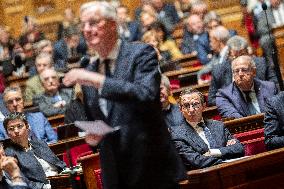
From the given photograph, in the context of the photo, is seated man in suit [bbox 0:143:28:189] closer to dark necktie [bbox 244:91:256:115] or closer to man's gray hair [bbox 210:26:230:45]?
dark necktie [bbox 244:91:256:115]

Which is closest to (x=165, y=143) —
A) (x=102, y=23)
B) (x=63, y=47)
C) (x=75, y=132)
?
(x=102, y=23)

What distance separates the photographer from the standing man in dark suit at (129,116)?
5.53 feet

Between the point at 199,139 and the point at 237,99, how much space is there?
0.97 metres

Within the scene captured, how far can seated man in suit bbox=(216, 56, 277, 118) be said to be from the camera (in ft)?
13.4

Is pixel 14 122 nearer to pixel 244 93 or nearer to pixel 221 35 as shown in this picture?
pixel 244 93

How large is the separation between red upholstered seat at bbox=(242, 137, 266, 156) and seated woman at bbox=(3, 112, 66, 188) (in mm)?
1099

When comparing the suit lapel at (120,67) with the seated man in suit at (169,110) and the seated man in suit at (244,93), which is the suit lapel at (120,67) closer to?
the seated man in suit at (169,110)

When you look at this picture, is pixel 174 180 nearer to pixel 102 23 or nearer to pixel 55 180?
pixel 102 23

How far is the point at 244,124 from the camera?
3650mm

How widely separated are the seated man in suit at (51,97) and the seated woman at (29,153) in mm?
1285

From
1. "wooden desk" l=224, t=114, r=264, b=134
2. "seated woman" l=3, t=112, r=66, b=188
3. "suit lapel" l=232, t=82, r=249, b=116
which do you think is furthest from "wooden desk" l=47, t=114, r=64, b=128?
"wooden desk" l=224, t=114, r=264, b=134

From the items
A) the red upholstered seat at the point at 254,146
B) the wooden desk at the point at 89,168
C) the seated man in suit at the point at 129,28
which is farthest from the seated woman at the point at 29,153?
the seated man in suit at the point at 129,28

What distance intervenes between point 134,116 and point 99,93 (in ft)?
0.38

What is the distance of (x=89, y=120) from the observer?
1.80m
